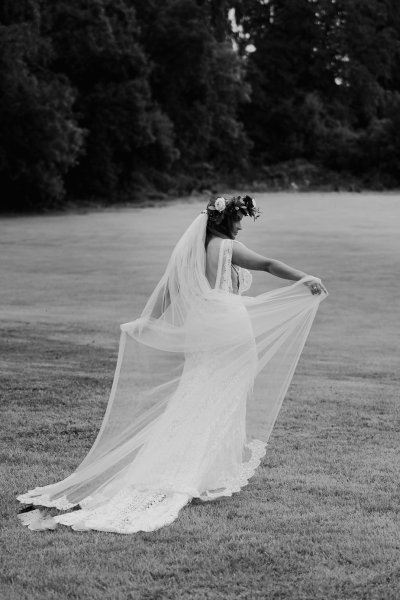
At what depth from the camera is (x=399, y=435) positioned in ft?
25.3

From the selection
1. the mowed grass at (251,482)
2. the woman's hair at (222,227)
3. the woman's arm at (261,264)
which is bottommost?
the mowed grass at (251,482)

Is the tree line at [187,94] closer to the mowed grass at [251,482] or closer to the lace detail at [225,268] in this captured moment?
the mowed grass at [251,482]

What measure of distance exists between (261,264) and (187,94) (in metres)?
54.6

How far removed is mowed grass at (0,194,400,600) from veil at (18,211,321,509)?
0.58 metres

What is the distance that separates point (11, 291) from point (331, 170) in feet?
174

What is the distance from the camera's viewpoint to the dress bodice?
5.98m

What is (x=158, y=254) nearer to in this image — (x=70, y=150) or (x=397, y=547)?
(x=70, y=150)

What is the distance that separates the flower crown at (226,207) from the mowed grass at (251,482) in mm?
1798

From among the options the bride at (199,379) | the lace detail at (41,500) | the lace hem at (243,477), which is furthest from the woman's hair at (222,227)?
the lace detail at (41,500)

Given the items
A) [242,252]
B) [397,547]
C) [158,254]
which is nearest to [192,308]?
[242,252]

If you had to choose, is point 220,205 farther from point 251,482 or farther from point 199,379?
point 251,482

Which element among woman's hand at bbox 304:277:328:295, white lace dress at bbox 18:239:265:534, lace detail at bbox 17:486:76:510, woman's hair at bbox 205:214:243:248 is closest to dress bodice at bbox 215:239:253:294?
white lace dress at bbox 18:239:265:534

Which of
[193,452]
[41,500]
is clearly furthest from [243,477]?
[41,500]

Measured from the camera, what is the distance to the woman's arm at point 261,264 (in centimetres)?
580
